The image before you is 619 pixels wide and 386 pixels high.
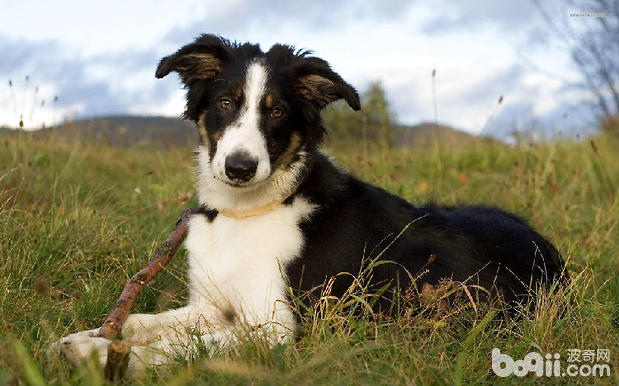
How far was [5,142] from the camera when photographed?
709cm

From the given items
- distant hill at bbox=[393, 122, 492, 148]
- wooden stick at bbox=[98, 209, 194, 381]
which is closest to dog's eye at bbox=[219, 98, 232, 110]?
wooden stick at bbox=[98, 209, 194, 381]

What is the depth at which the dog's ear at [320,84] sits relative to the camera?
11.5 feet

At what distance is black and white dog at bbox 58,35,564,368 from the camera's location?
10.8 feet

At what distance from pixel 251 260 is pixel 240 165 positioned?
1.88ft

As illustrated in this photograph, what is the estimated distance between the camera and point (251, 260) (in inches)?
134

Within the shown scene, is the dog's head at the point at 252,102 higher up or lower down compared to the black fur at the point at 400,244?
higher up

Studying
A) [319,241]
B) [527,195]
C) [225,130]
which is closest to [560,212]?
[527,195]

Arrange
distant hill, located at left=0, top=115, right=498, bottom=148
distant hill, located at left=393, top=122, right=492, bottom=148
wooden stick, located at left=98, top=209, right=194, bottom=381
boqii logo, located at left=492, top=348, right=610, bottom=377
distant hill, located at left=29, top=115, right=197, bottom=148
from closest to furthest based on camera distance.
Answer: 1. wooden stick, located at left=98, top=209, right=194, bottom=381
2. boqii logo, located at left=492, top=348, right=610, bottom=377
3. distant hill, located at left=29, top=115, right=197, bottom=148
4. distant hill, located at left=0, top=115, right=498, bottom=148
5. distant hill, located at left=393, top=122, right=492, bottom=148

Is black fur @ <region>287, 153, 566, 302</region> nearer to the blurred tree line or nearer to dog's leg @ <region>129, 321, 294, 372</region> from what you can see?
dog's leg @ <region>129, 321, 294, 372</region>

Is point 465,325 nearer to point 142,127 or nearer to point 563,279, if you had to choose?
point 563,279

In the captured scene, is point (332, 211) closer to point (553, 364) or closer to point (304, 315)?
point (304, 315)

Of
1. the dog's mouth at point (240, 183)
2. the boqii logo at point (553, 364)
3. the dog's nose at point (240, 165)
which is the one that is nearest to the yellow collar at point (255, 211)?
the dog's mouth at point (240, 183)

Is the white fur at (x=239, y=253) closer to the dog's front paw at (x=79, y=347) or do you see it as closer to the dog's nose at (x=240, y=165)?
the dog's nose at (x=240, y=165)

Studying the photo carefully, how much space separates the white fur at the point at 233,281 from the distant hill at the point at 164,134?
553 centimetres
